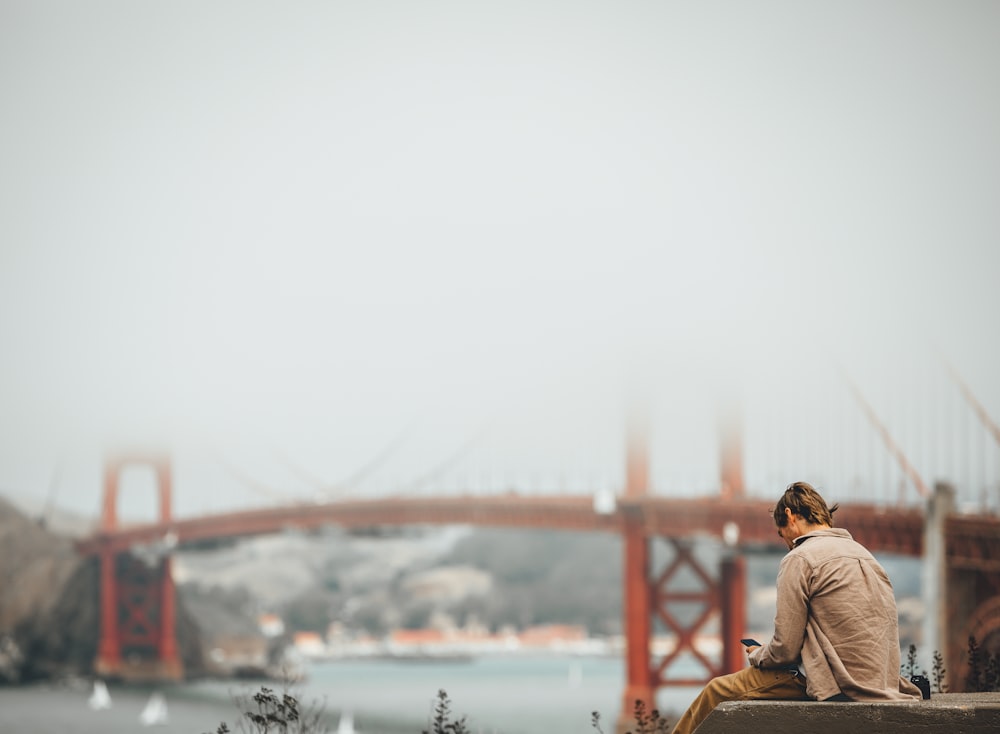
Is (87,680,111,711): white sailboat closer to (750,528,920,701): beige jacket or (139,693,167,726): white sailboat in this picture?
(139,693,167,726): white sailboat

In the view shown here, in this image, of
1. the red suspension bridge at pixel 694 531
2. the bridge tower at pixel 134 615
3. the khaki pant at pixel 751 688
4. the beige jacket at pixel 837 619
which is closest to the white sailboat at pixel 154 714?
the red suspension bridge at pixel 694 531

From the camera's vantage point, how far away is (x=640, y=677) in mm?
36531

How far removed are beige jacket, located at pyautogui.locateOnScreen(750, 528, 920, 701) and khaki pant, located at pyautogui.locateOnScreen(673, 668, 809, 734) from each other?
6.2 inches

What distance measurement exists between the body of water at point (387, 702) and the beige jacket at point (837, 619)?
15281 mm

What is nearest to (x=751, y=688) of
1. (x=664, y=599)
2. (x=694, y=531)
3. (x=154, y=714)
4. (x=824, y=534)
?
(x=824, y=534)

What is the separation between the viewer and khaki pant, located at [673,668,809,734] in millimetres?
5328

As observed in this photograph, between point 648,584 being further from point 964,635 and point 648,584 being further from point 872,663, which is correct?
point 872,663

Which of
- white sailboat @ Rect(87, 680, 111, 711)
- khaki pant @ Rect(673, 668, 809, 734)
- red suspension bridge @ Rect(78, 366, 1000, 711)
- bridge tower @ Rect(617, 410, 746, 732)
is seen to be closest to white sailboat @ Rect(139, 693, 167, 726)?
white sailboat @ Rect(87, 680, 111, 711)

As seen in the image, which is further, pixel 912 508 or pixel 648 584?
pixel 648 584

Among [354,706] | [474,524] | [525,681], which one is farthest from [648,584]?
[525,681]

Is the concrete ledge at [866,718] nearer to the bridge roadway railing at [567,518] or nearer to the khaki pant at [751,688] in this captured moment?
the khaki pant at [751,688]

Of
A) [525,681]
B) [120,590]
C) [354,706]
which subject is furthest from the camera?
[525,681]

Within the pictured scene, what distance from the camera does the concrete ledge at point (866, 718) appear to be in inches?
202

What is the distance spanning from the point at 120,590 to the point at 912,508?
5273 centimetres
